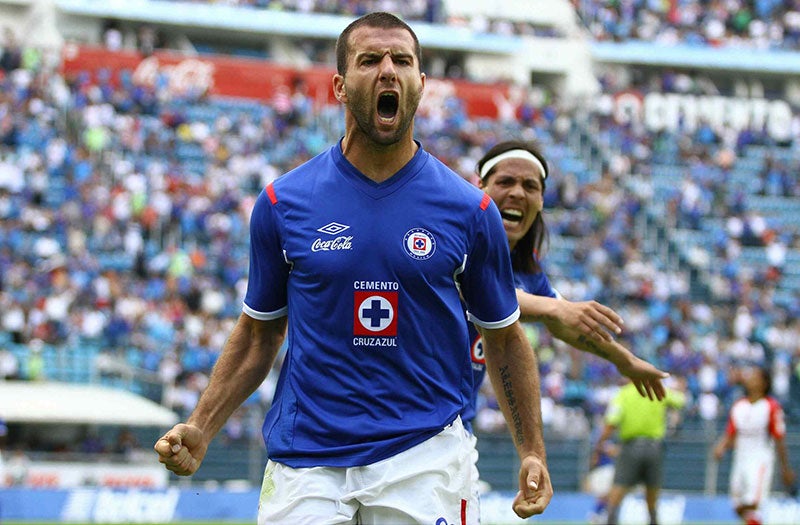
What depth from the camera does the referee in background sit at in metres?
16.3

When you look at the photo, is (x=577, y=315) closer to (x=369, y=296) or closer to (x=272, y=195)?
(x=369, y=296)

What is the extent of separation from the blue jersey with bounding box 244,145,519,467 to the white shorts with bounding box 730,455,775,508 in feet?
39.0

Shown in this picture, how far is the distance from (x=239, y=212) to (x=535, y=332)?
6.46 m

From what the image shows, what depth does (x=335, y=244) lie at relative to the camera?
4980 millimetres

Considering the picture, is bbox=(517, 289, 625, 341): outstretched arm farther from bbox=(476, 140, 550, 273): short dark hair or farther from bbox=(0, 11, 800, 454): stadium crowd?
bbox=(0, 11, 800, 454): stadium crowd

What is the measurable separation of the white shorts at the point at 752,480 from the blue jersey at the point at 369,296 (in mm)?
11895

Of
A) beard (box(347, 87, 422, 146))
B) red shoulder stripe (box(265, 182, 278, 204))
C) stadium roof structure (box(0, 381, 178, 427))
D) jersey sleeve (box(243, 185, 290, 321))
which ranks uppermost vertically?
beard (box(347, 87, 422, 146))

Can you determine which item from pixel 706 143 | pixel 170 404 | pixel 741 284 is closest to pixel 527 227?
pixel 170 404

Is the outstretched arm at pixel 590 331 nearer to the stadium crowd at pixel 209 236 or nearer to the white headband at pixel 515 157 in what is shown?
the white headband at pixel 515 157

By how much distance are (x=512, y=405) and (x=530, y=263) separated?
2.12m

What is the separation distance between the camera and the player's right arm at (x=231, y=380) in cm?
502

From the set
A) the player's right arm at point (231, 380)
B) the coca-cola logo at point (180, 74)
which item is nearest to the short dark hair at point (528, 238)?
the player's right arm at point (231, 380)

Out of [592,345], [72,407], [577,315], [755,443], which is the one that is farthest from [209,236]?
[577,315]

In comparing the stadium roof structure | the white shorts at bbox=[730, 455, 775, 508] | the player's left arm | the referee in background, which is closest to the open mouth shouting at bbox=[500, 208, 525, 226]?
the player's left arm
